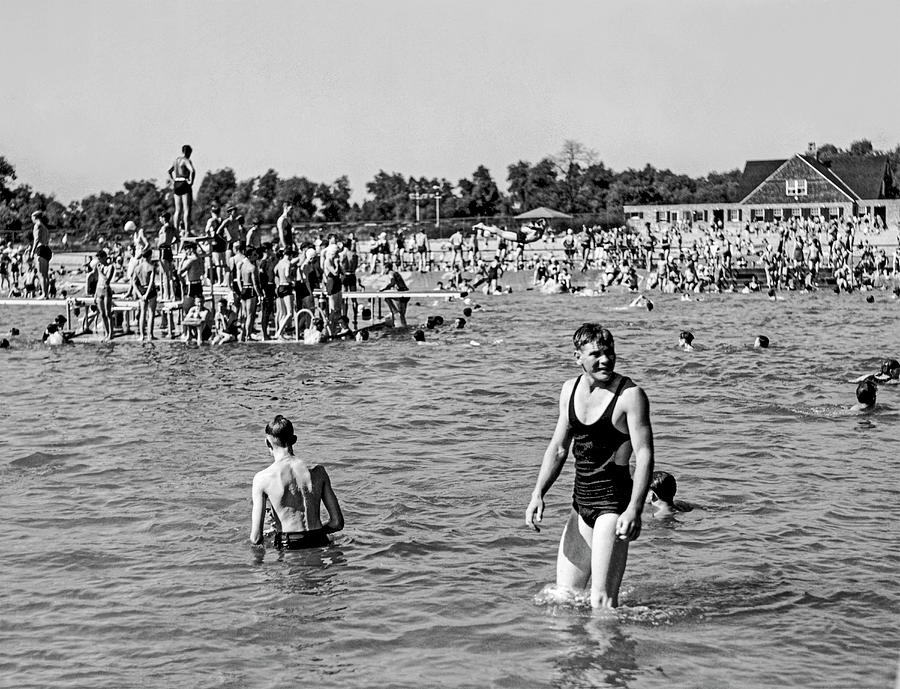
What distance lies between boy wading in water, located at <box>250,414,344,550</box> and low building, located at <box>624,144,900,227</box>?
73.8m

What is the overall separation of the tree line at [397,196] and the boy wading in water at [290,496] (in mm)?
67241

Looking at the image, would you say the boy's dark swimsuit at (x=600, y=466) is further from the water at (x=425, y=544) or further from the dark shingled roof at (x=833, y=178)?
the dark shingled roof at (x=833, y=178)

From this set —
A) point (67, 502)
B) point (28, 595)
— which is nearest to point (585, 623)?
point (28, 595)

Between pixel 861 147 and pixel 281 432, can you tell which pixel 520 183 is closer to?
pixel 861 147

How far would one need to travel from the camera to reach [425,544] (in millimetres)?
10789

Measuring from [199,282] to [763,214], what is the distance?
214 feet

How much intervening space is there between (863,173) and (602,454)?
274ft

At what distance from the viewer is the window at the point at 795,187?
8469 cm

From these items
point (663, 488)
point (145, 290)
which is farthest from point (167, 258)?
point (663, 488)

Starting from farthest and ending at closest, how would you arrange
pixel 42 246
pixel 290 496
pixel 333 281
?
1. pixel 42 246
2. pixel 333 281
3. pixel 290 496

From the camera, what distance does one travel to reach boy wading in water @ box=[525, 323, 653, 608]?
22.6ft

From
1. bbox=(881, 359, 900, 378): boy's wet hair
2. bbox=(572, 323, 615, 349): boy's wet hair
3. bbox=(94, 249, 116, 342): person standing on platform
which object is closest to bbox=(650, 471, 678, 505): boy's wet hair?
bbox=(572, 323, 615, 349): boy's wet hair

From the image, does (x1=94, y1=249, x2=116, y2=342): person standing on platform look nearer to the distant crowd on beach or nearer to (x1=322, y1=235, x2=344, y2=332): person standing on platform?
the distant crowd on beach

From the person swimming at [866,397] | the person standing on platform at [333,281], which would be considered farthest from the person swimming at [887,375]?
the person standing on platform at [333,281]
